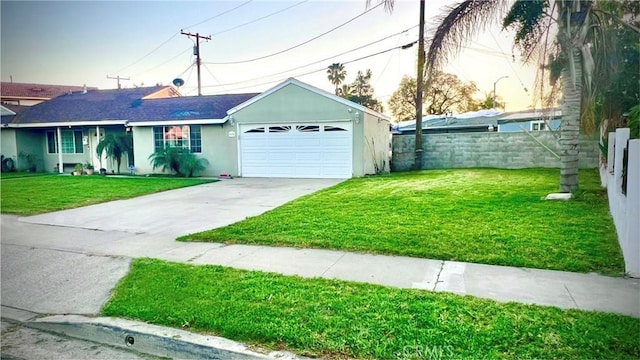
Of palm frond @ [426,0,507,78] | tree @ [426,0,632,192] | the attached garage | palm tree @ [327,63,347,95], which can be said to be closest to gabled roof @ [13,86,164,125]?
the attached garage

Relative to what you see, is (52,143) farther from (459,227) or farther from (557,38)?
(557,38)

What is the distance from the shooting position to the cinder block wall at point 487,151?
55.0 ft

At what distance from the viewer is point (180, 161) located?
18.2 m

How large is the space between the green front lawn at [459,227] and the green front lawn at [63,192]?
19.3ft

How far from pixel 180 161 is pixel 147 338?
15.6 meters

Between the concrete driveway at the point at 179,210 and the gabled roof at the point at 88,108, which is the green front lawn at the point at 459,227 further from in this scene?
the gabled roof at the point at 88,108

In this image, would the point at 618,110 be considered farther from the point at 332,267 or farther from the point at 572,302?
the point at 332,267

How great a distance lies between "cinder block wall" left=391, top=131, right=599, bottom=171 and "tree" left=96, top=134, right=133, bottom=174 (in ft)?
43.9

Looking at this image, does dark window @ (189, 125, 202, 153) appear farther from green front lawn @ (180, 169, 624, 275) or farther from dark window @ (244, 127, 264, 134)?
green front lawn @ (180, 169, 624, 275)

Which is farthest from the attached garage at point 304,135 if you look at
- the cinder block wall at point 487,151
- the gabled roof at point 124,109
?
the cinder block wall at point 487,151

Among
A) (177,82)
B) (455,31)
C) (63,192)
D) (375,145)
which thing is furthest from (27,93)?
(455,31)

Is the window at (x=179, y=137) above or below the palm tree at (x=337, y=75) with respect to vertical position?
below

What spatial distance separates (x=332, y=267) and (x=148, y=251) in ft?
9.90

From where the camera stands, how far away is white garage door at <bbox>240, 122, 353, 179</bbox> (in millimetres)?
16219
